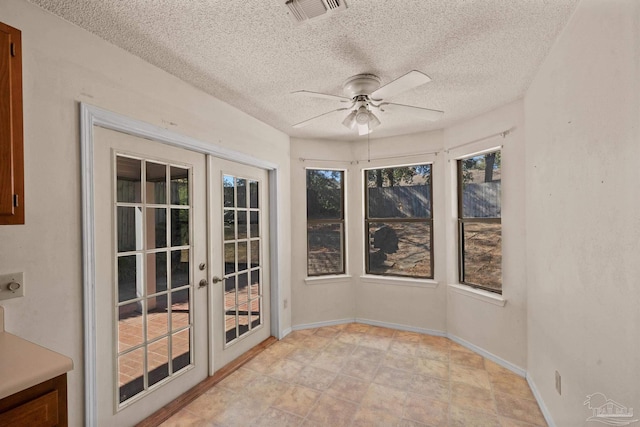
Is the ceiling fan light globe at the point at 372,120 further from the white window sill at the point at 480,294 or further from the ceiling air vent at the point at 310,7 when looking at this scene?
the white window sill at the point at 480,294

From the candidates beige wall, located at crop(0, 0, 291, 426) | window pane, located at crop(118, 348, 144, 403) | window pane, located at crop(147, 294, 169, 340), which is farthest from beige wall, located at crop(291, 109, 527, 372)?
beige wall, located at crop(0, 0, 291, 426)

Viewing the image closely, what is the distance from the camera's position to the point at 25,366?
1.03 metres

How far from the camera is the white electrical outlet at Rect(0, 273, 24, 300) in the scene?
1362 mm

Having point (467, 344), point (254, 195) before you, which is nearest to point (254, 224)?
point (254, 195)

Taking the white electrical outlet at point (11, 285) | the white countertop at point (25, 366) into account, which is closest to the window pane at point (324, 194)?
the white electrical outlet at point (11, 285)

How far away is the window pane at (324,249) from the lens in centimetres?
396

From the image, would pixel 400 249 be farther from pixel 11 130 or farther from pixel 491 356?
pixel 11 130

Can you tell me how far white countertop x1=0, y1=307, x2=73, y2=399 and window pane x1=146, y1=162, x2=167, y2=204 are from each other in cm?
116

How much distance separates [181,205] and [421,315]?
296cm

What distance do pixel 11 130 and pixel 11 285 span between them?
0.71m

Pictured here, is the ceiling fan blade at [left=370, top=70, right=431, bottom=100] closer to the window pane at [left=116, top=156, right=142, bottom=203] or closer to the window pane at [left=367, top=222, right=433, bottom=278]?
the window pane at [left=116, top=156, right=142, bottom=203]

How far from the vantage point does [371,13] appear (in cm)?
154

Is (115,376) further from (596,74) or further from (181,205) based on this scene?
(596,74)

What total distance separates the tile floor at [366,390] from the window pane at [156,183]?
1568 millimetres
